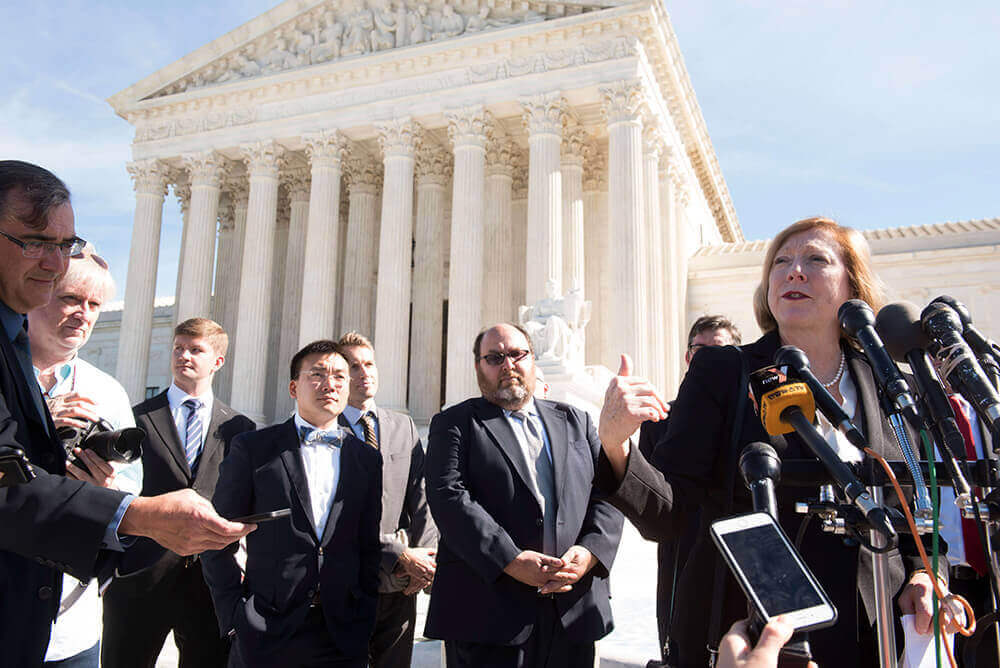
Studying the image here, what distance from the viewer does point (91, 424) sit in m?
2.83

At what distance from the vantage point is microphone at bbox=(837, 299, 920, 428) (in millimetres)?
1764

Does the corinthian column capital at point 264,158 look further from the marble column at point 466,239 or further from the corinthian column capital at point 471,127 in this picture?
the corinthian column capital at point 471,127

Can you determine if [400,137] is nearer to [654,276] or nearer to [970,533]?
[654,276]

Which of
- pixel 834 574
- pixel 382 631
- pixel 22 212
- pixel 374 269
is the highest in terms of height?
pixel 374 269

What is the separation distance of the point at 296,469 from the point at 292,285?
24.9m

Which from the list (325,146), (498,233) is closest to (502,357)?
(498,233)

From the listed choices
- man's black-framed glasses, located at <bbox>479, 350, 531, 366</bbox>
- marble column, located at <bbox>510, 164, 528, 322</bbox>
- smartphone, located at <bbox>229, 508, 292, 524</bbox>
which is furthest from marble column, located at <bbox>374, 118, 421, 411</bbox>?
smartphone, located at <bbox>229, 508, 292, 524</bbox>

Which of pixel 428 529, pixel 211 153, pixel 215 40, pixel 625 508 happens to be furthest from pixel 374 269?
pixel 625 508

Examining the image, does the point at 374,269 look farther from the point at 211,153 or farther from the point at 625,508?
the point at 625,508

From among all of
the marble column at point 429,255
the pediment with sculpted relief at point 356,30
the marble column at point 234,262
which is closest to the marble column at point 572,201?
the pediment with sculpted relief at point 356,30

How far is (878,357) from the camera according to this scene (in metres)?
1.87

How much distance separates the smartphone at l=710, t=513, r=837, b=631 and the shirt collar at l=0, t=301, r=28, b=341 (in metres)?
2.27

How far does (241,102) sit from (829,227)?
27.1 meters

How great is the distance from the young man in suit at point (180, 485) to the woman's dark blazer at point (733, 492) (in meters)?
2.82
